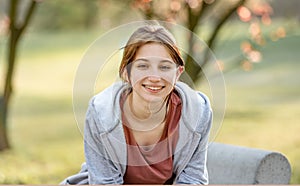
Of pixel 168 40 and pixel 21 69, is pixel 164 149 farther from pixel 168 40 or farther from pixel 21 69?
pixel 21 69

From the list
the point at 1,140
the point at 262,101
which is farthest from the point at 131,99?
the point at 262,101

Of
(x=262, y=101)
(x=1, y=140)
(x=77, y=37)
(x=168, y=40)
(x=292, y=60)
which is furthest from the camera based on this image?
(x=77, y=37)

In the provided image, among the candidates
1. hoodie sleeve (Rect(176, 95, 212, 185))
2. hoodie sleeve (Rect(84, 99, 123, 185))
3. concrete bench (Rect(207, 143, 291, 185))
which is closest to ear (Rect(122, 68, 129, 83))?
hoodie sleeve (Rect(84, 99, 123, 185))

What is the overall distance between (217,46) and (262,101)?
2.44 ft

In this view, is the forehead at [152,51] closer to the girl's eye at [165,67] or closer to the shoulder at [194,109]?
the girl's eye at [165,67]

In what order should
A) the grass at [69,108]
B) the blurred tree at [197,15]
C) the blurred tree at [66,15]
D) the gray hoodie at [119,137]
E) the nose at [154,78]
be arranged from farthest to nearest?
1. the blurred tree at [66,15]
2. the grass at [69,108]
3. the blurred tree at [197,15]
4. the gray hoodie at [119,137]
5. the nose at [154,78]

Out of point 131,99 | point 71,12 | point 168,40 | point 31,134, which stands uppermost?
point 71,12

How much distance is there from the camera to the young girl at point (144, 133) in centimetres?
170

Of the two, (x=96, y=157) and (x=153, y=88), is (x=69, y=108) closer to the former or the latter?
(x=96, y=157)

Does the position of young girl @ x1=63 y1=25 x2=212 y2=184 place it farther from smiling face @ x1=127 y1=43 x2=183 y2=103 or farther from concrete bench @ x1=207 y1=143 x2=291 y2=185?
concrete bench @ x1=207 y1=143 x2=291 y2=185

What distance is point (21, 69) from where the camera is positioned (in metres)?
7.36

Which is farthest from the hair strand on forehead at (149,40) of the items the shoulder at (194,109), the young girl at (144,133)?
the shoulder at (194,109)

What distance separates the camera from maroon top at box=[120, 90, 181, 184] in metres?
1.74

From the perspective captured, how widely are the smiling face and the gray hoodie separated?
9 centimetres
